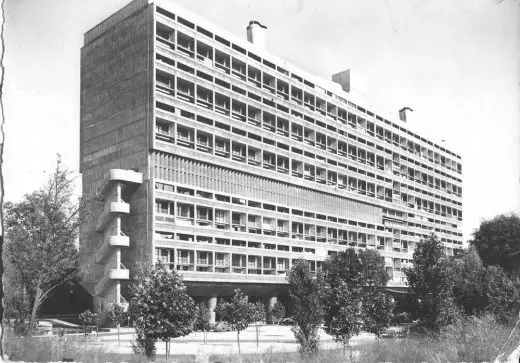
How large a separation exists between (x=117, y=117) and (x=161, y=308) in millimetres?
31106

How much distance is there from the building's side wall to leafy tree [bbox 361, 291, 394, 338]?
2089cm

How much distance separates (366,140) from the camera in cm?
7744

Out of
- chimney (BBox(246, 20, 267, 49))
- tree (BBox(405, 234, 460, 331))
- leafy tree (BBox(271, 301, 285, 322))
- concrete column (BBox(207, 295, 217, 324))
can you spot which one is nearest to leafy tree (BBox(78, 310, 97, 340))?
concrete column (BBox(207, 295, 217, 324))

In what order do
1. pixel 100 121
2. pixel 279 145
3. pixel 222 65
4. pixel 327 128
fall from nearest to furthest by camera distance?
1. pixel 100 121
2. pixel 222 65
3. pixel 279 145
4. pixel 327 128

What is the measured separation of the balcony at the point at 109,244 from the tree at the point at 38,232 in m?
22.9

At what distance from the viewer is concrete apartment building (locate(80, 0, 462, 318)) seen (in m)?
48.5

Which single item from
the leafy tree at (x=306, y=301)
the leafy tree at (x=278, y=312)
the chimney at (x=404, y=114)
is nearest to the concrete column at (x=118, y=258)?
the leafy tree at (x=278, y=312)

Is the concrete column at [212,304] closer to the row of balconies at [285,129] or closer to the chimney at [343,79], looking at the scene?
the row of balconies at [285,129]

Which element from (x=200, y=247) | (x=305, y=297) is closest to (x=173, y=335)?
(x=305, y=297)

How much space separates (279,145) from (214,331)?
2186 centimetres

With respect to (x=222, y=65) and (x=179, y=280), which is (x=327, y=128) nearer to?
(x=222, y=65)

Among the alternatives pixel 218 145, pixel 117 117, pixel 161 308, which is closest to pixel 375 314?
pixel 161 308

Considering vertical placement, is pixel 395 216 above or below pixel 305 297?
above

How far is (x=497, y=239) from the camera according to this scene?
217 feet
